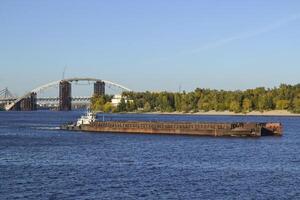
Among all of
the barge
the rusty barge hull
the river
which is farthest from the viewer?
the barge

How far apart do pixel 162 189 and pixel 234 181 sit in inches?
272

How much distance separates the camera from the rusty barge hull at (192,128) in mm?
107188

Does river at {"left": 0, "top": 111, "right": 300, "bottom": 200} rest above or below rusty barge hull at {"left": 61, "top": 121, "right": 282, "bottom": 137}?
below

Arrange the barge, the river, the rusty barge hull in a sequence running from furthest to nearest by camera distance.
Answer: the barge, the rusty barge hull, the river

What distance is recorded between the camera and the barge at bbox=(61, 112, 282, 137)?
352 ft

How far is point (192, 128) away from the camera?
113 metres

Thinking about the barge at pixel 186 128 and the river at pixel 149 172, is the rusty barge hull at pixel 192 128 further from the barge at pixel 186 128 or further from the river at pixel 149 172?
the river at pixel 149 172

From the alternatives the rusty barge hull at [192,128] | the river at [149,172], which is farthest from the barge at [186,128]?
the river at [149,172]

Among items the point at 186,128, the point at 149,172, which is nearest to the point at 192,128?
the point at 186,128

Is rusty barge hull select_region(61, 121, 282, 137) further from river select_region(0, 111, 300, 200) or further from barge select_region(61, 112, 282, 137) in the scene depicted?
river select_region(0, 111, 300, 200)

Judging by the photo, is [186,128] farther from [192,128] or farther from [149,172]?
[149,172]

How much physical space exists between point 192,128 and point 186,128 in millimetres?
1643

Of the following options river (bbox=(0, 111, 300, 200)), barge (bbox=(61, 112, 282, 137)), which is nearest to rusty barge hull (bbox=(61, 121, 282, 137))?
barge (bbox=(61, 112, 282, 137))

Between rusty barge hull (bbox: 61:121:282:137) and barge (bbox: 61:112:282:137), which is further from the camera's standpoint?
barge (bbox: 61:112:282:137)
